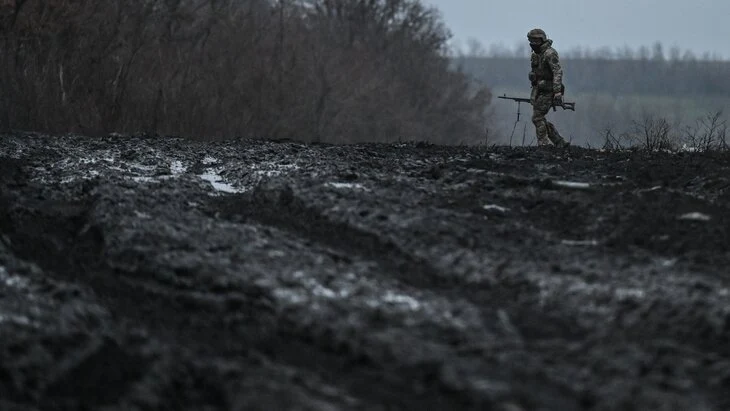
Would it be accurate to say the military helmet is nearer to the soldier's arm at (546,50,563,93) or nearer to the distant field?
the soldier's arm at (546,50,563,93)

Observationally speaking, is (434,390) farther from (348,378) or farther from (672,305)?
(672,305)

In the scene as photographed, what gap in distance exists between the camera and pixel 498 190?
12.3 m

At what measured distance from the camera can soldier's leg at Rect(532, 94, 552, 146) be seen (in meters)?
18.6

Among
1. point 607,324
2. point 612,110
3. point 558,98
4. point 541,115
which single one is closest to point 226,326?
point 607,324

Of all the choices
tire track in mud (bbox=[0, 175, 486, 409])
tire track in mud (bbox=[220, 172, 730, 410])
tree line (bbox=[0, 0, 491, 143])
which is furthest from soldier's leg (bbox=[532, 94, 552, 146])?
tree line (bbox=[0, 0, 491, 143])

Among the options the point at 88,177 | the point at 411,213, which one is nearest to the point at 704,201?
the point at 411,213

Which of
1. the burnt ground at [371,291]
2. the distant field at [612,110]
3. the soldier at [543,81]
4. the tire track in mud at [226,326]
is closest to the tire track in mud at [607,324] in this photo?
the burnt ground at [371,291]

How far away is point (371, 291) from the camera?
808 centimetres

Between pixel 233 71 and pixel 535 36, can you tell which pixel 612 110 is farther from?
pixel 535 36

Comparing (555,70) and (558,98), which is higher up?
(555,70)

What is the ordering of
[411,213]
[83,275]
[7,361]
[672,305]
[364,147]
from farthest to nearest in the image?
1. [364,147]
2. [411,213]
3. [83,275]
4. [672,305]
5. [7,361]

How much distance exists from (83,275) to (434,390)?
341 cm

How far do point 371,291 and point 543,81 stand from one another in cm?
1101

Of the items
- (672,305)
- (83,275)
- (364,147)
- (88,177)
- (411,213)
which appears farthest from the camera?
(364,147)
